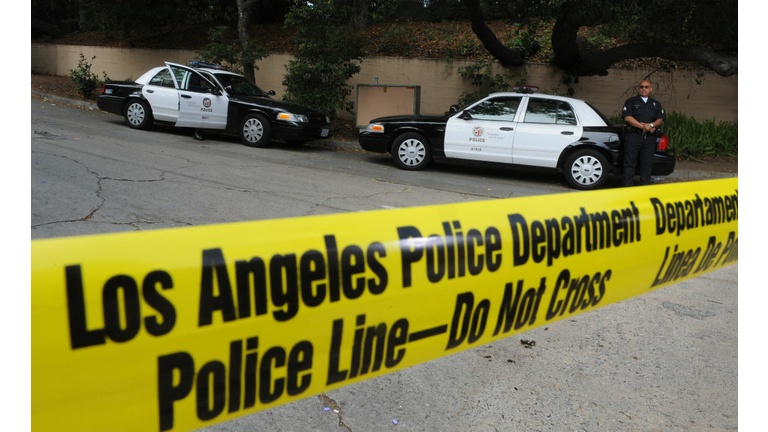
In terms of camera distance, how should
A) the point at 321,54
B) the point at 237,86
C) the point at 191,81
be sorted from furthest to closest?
the point at 321,54, the point at 237,86, the point at 191,81

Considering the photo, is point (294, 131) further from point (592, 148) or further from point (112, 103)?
point (592, 148)

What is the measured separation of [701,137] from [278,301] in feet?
46.1

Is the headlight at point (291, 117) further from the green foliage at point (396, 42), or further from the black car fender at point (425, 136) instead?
the green foliage at point (396, 42)

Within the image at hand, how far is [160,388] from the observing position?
61.0 inches

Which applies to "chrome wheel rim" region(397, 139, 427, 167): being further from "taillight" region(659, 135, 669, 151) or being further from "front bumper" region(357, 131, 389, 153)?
"taillight" region(659, 135, 669, 151)

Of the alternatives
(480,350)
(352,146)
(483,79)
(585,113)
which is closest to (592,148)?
(585,113)

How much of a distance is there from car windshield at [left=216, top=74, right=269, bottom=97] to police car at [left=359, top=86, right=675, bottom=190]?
4529 millimetres

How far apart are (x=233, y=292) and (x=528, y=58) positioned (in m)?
16.2

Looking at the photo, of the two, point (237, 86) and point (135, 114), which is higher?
point (237, 86)

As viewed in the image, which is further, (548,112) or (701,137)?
(701,137)

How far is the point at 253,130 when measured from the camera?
12789 millimetres

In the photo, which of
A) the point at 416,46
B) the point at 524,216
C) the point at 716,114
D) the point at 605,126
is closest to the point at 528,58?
the point at 416,46

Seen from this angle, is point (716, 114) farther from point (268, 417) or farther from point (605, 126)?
point (268, 417)

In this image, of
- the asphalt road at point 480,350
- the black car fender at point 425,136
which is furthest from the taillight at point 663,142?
the black car fender at point 425,136
